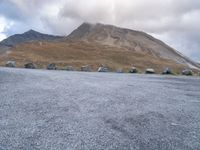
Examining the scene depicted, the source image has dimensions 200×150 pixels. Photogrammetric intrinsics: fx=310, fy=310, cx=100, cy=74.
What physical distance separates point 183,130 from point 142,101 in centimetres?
384

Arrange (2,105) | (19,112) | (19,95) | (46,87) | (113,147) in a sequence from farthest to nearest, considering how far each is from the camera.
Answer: (46,87) → (19,95) → (2,105) → (19,112) → (113,147)

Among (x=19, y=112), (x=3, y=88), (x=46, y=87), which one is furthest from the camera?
(x=46, y=87)

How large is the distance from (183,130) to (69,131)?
10.8 feet

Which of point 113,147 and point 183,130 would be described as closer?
point 113,147

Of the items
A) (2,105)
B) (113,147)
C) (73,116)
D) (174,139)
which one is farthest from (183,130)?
(2,105)

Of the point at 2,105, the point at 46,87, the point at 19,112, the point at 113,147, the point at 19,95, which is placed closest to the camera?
the point at 113,147

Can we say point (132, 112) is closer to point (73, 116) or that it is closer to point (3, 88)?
point (73, 116)

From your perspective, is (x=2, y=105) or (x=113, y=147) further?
(x=2, y=105)

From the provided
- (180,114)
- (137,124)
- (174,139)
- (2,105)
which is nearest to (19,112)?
Result: (2,105)

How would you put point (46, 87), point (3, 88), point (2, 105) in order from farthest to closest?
point (46, 87)
point (3, 88)
point (2, 105)

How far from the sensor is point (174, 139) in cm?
806

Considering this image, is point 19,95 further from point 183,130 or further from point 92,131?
point 183,130

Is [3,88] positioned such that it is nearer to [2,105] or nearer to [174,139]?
[2,105]

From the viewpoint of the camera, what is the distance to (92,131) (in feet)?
26.6
